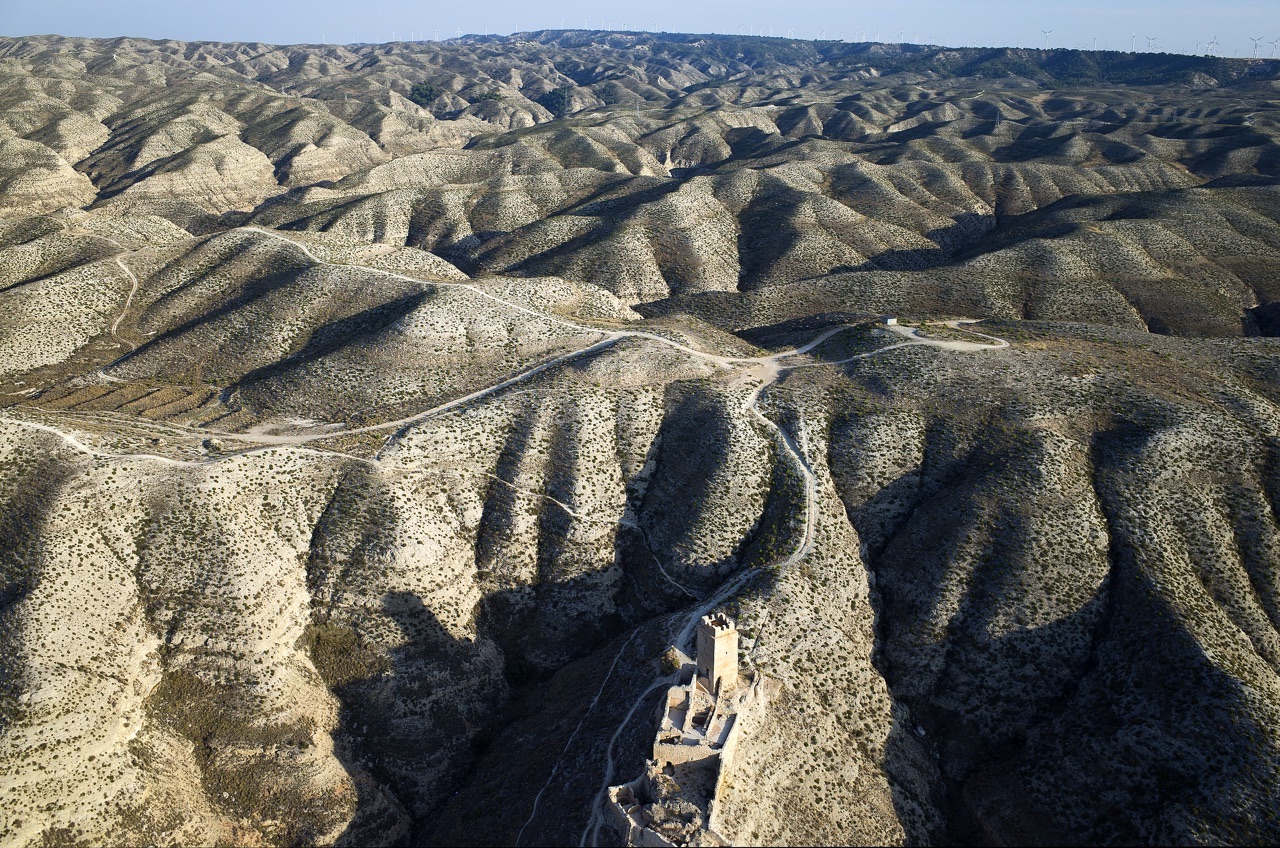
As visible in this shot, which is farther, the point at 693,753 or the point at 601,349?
the point at 601,349

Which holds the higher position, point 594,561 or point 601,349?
point 601,349

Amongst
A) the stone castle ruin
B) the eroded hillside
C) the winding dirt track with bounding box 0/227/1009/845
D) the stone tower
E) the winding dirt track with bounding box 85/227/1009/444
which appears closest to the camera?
the stone castle ruin

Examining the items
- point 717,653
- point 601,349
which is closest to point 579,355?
point 601,349

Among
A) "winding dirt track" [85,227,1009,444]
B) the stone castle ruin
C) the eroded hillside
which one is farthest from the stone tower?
"winding dirt track" [85,227,1009,444]

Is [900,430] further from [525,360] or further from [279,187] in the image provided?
[279,187]

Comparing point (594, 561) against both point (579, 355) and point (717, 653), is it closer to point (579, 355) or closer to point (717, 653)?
point (717, 653)

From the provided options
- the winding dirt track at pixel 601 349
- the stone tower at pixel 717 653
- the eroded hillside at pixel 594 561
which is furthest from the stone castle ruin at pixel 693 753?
the winding dirt track at pixel 601 349

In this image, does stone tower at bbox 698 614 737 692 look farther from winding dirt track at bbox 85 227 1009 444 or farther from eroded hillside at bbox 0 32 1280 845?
winding dirt track at bbox 85 227 1009 444

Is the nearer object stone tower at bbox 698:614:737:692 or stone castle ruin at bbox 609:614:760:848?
stone castle ruin at bbox 609:614:760:848
